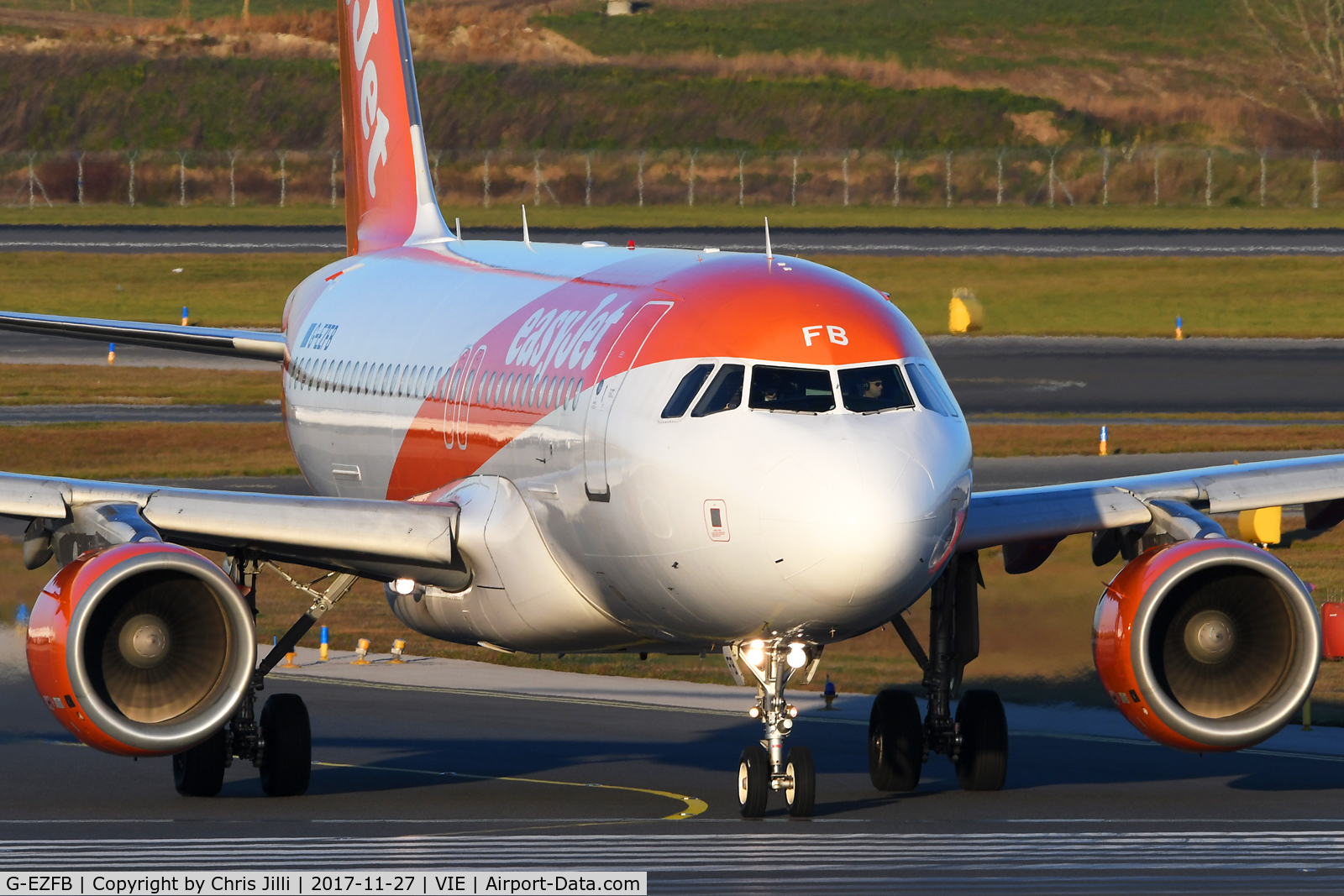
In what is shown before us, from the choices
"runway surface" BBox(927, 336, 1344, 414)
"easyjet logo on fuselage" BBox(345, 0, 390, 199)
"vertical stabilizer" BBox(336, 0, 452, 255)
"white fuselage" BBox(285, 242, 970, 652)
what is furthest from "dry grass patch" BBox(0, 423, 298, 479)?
"white fuselage" BBox(285, 242, 970, 652)

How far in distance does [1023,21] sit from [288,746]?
501 feet

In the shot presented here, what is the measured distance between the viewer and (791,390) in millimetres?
17734

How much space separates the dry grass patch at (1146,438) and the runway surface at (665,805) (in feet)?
77.2

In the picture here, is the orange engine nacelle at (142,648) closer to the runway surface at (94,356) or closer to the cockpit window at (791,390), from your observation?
the cockpit window at (791,390)

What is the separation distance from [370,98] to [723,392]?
17121mm

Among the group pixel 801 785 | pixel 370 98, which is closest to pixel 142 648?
pixel 801 785

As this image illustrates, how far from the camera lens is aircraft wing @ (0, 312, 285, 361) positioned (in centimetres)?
2986

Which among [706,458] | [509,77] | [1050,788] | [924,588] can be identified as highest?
[509,77]

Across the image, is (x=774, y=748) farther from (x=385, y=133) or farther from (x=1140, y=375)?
(x=1140, y=375)

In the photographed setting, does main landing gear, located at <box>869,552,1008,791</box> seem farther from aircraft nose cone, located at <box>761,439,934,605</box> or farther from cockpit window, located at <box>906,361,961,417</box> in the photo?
aircraft nose cone, located at <box>761,439,934,605</box>

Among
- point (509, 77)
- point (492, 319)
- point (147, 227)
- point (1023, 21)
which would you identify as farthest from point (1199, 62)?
point (492, 319)

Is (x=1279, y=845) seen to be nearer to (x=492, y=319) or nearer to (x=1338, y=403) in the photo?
(x=492, y=319)

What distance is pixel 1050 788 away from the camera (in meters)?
22.0

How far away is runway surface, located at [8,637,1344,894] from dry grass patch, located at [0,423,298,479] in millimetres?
20761
